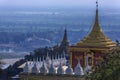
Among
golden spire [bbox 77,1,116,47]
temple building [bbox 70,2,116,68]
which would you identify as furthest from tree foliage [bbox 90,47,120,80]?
golden spire [bbox 77,1,116,47]

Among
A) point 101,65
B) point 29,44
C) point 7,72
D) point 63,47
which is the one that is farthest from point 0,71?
point 29,44

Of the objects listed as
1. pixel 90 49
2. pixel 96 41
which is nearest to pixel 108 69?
pixel 90 49

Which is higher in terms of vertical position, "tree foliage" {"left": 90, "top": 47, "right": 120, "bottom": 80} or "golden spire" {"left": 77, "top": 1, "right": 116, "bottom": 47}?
"golden spire" {"left": 77, "top": 1, "right": 116, "bottom": 47}

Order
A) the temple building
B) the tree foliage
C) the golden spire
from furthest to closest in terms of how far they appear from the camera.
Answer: the golden spire < the temple building < the tree foliage

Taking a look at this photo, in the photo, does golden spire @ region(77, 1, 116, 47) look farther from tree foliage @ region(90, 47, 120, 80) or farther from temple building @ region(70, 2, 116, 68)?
tree foliage @ region(90, 47, 120, 80)

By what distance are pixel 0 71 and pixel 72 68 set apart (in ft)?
26.8

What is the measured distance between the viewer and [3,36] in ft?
409

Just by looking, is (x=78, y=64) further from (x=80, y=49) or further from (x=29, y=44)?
(x=29, y=44)

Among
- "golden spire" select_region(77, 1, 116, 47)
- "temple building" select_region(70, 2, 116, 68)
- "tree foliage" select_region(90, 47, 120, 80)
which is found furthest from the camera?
"golden spire" select_region(77, 1, 116, 47)

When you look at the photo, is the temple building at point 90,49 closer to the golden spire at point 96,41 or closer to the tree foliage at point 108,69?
the golden spire at point 96,41

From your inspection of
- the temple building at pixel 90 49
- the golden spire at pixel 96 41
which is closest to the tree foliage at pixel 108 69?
the temple building at pixel 90 49

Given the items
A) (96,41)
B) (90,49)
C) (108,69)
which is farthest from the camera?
(96,41)

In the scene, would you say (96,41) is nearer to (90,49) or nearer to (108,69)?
(90,49)

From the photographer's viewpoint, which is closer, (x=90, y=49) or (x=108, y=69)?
(x=108, y=69)
